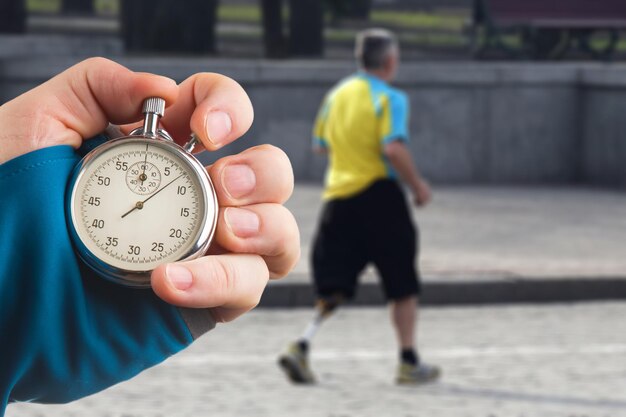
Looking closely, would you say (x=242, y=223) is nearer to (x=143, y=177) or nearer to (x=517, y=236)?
(x=143, y=177)

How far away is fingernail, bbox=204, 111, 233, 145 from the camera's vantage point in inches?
56.3

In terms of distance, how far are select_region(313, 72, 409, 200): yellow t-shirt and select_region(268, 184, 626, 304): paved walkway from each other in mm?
2441

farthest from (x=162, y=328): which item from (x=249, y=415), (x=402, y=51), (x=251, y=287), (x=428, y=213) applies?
(x=402, y=51)

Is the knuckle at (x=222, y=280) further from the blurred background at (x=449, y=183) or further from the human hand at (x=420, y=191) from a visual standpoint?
the human hand at (x=420, y=191)

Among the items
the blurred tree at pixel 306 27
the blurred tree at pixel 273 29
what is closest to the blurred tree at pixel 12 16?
the blurred tree at pixel 273 29

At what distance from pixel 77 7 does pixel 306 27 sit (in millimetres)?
3096

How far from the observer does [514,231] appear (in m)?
13.8

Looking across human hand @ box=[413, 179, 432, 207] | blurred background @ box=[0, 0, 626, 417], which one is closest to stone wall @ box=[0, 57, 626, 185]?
blurred background @ box=[0, 0, 626, 417]

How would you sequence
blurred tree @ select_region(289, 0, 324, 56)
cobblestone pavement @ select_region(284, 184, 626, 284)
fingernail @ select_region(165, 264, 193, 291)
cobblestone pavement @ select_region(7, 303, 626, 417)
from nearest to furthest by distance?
fingernail @ select_region(165, 264, 193, 291)
cobblestone pavement @ select_region(7, 303, 626, 417)
cobblestone pavement @ select_region(284, 184, 626, 284)
blurred tree @ select_region(289, 0, 324, 56)

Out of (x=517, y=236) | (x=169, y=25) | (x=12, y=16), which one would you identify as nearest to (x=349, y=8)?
(x=169, y=25)

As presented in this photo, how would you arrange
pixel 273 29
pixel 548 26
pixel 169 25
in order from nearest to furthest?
pixel 273 29 < pixel 169 25 < pixel 548 26

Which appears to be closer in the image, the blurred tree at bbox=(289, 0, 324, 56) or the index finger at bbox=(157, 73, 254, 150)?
the index finger at bbox=(157, 73, 254, 150)

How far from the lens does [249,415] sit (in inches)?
274

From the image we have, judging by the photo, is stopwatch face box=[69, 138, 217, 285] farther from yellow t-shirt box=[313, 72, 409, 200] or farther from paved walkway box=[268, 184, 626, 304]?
paved walkway box=[268, 184, 626, 304]
